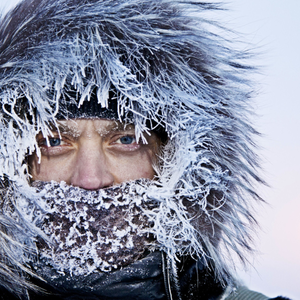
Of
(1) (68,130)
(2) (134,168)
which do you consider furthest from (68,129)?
(2) (134,168)

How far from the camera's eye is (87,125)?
6.17 ft

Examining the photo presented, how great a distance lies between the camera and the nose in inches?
71.7

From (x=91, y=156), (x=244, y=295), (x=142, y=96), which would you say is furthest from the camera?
(x=244, y=295)

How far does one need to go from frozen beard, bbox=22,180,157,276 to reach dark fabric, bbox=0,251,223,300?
41mm

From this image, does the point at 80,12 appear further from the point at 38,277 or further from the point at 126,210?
the point at 38,277

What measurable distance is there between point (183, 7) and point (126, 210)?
1035mm

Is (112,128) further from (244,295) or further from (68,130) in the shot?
(244,295)

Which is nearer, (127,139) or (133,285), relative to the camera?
(133,285)

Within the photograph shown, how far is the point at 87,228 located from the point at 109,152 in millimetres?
385

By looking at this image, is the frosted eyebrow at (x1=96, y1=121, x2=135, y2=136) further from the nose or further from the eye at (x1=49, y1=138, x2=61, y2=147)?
the eye at (x1=49, y1=138, x2=61, y2=147)

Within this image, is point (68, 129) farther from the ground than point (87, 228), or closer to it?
farther from the ground

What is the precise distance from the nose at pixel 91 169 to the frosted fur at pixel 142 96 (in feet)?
0.66

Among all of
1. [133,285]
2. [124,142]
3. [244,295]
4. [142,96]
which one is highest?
[142,96]

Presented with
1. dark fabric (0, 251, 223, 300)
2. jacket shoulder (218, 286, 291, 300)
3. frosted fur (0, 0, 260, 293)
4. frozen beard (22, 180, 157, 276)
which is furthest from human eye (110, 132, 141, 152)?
jacket shoulder (218, 286, 291, 300)
